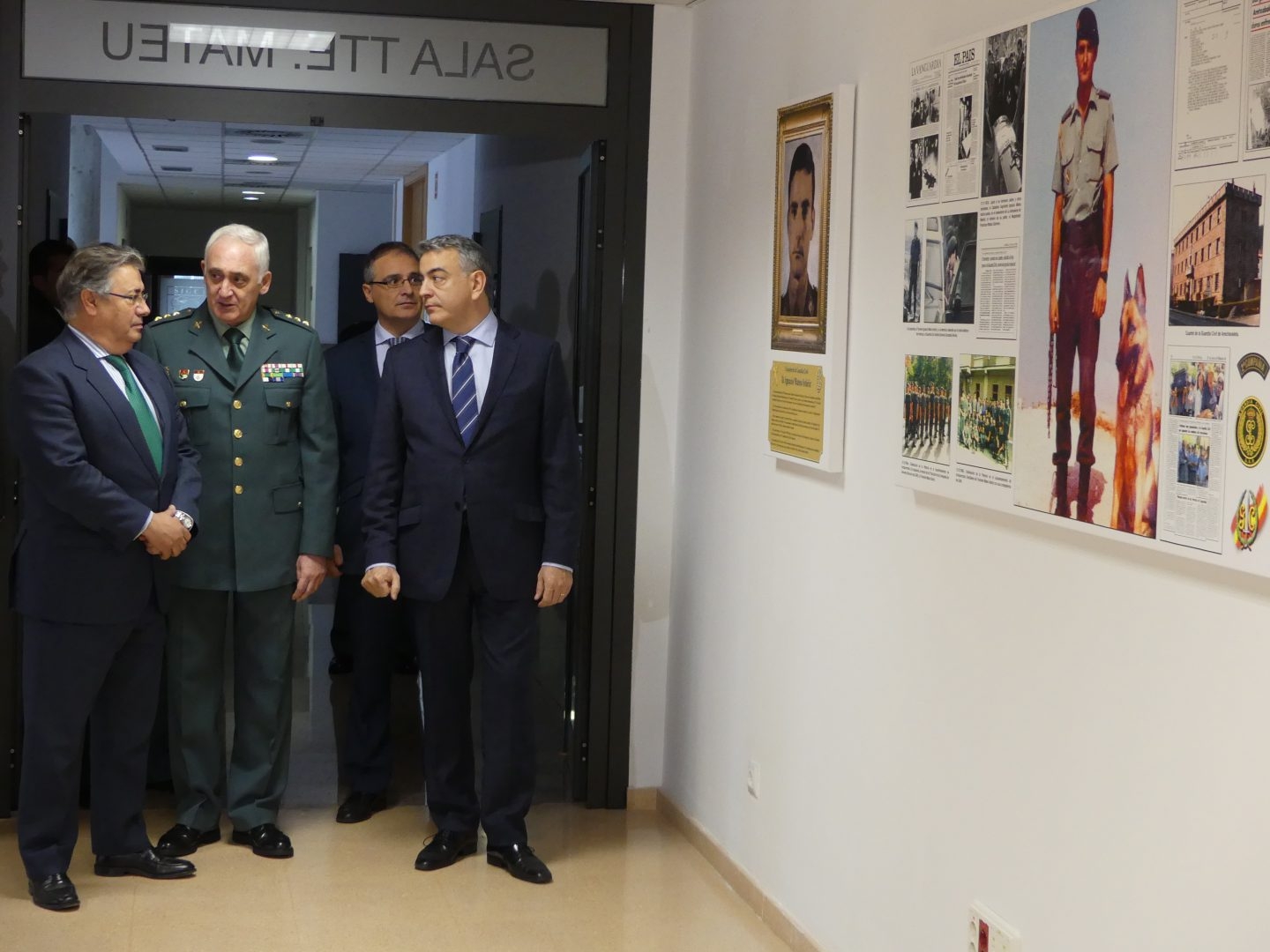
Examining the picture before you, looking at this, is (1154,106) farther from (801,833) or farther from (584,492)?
(584,492)

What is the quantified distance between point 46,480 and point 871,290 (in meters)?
2.07

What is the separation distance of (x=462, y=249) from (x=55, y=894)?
2.00 metres

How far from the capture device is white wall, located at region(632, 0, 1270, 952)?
222cm

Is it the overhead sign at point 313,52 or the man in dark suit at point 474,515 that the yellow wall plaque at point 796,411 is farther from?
the overhead sign at point 313,52

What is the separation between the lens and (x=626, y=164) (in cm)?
469

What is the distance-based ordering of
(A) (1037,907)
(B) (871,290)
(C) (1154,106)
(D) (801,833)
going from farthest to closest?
(D) (801,833), (B) (871,290), (A) (1037,907), (C) (1154,106)

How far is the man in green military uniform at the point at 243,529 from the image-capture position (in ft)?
13.7

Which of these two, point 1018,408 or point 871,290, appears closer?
point 1018,408

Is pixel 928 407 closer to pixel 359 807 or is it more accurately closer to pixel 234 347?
pixel 234 347

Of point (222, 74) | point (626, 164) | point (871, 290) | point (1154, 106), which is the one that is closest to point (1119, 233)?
point (1154, 106)

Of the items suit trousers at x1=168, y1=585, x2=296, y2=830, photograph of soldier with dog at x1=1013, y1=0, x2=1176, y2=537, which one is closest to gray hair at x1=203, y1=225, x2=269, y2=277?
Result: suit trousers at x1=168, y1=585, x2=296, y2=830

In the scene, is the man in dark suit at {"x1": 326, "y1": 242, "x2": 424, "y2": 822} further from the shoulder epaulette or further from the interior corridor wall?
the shoulder epaulette

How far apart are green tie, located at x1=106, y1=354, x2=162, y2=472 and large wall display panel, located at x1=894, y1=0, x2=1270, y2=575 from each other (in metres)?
2.03

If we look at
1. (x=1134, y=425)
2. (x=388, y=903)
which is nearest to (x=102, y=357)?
(x=388, y=903)
